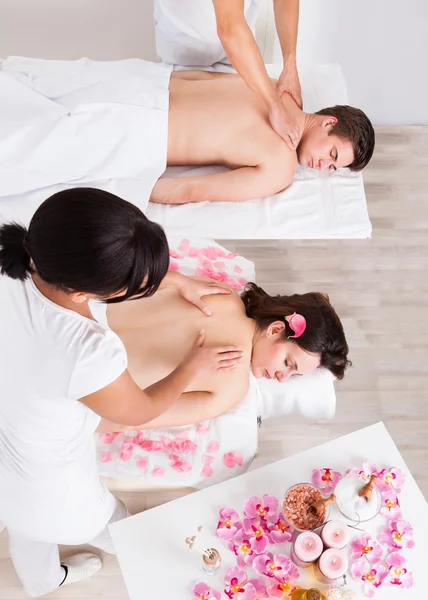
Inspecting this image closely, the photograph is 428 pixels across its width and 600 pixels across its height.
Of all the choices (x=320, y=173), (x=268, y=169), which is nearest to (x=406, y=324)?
(x=320, y=173)

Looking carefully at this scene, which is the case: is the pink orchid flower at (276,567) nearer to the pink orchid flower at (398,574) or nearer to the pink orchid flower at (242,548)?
the pink orchid flower at (242,548)

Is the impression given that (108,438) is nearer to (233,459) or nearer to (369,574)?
(233,459)

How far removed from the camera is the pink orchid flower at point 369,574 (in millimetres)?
1394

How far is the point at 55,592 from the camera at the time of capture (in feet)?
6.15

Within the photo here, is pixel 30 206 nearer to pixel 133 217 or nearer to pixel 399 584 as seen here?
pixel 133 217

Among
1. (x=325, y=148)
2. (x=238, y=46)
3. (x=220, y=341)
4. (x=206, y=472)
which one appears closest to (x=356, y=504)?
(x=206, y=472)

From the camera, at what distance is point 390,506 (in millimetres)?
1512

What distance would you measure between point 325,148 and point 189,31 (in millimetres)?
627

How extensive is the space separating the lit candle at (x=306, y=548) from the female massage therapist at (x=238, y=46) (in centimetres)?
126

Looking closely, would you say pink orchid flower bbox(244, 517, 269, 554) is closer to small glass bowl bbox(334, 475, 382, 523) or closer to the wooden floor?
small glass bowl bbox(334, 475, 382, 523)

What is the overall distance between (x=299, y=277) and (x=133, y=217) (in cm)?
158

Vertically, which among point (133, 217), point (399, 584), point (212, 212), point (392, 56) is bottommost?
point (399, 584)

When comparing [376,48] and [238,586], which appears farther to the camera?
[376,48]

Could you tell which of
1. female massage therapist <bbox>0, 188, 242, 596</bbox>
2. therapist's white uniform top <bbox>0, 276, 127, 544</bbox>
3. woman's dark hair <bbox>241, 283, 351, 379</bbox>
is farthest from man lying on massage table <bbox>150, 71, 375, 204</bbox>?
therapist's white uniform top <bbox>0, 276, 127, 544</bbox>
